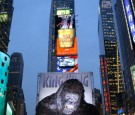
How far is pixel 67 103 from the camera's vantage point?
1717cm

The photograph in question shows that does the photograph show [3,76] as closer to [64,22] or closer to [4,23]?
[64,22]

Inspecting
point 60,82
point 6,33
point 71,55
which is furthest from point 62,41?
point 6,33

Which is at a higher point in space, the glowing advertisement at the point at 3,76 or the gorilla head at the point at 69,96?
→ the glowing advertisement at the point at 3,76

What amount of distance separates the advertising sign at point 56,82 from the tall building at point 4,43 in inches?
1940

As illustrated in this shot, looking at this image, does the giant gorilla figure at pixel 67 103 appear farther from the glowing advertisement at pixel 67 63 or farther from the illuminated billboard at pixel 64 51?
the illuminated billboard at pixel 64 51

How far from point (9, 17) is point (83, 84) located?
270 ft

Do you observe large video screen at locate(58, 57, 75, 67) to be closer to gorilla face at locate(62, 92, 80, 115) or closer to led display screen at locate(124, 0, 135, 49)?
led display screen at locate(124, 0, 135, 49)

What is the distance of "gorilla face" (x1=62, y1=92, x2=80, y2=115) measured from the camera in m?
17.0

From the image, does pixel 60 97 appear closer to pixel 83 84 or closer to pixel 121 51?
pixel 83 84

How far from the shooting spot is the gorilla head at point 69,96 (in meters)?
17.1

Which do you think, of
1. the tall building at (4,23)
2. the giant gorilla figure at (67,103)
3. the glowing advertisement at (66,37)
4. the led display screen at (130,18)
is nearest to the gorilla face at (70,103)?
the giant gorilla figure at (67,103)

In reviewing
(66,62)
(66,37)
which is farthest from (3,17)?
(66,62)

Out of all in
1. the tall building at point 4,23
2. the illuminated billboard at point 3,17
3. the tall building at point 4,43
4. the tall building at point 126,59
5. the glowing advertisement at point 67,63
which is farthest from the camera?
the tall building at point 126,59

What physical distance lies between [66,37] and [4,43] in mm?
40081
